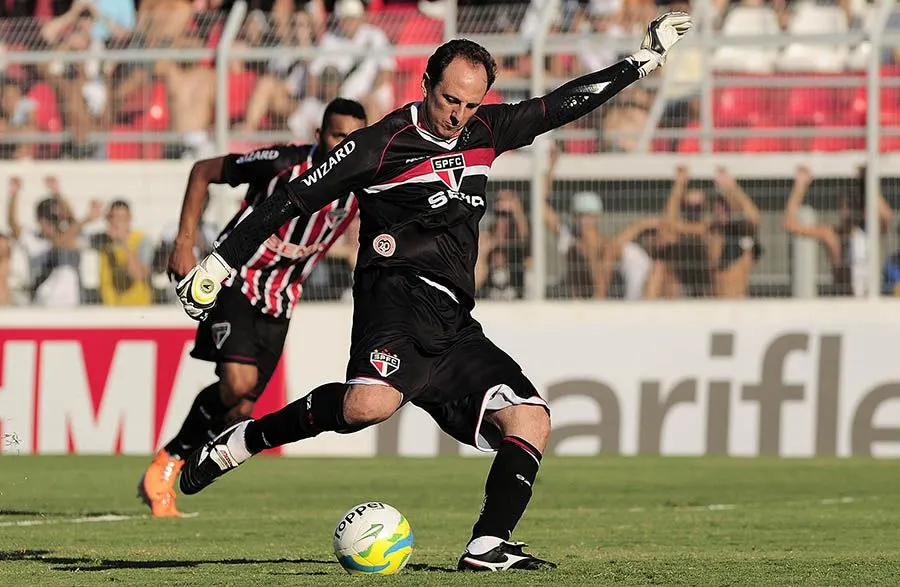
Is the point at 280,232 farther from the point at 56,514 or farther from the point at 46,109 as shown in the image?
the point at 46,109

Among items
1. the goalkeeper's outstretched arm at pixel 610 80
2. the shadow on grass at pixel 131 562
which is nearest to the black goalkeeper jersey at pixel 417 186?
the goalkeeper's outstretched arm at pixel 610 80

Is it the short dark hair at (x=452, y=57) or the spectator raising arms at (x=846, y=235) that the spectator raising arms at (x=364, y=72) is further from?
the short dark hair at (x=452, y=57)

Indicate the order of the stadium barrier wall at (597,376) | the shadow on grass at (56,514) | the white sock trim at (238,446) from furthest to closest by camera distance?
the stadium barrier wall at (597,376) < the shadow on grass at (56,514) < the white sock trim at (238,446)

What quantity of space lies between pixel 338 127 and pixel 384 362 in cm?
296

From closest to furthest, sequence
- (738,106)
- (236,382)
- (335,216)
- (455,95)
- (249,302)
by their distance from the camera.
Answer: (455,95), (335,216), (236,382), (249,302), (738,106)

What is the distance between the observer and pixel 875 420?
15.7 meters

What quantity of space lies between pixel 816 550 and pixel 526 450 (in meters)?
1.89

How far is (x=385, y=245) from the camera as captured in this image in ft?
24.6

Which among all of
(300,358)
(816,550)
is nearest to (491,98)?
(300,358)

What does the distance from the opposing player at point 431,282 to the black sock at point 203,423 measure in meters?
2.95

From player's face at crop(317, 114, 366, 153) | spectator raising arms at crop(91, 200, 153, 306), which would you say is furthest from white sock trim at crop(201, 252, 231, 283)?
spectator raising arms at crop(91, 200, 153, 306)

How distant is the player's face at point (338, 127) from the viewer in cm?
989

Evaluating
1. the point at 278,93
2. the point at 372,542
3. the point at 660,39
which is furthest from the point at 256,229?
the point at 278,93

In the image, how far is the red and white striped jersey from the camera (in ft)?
34.3
